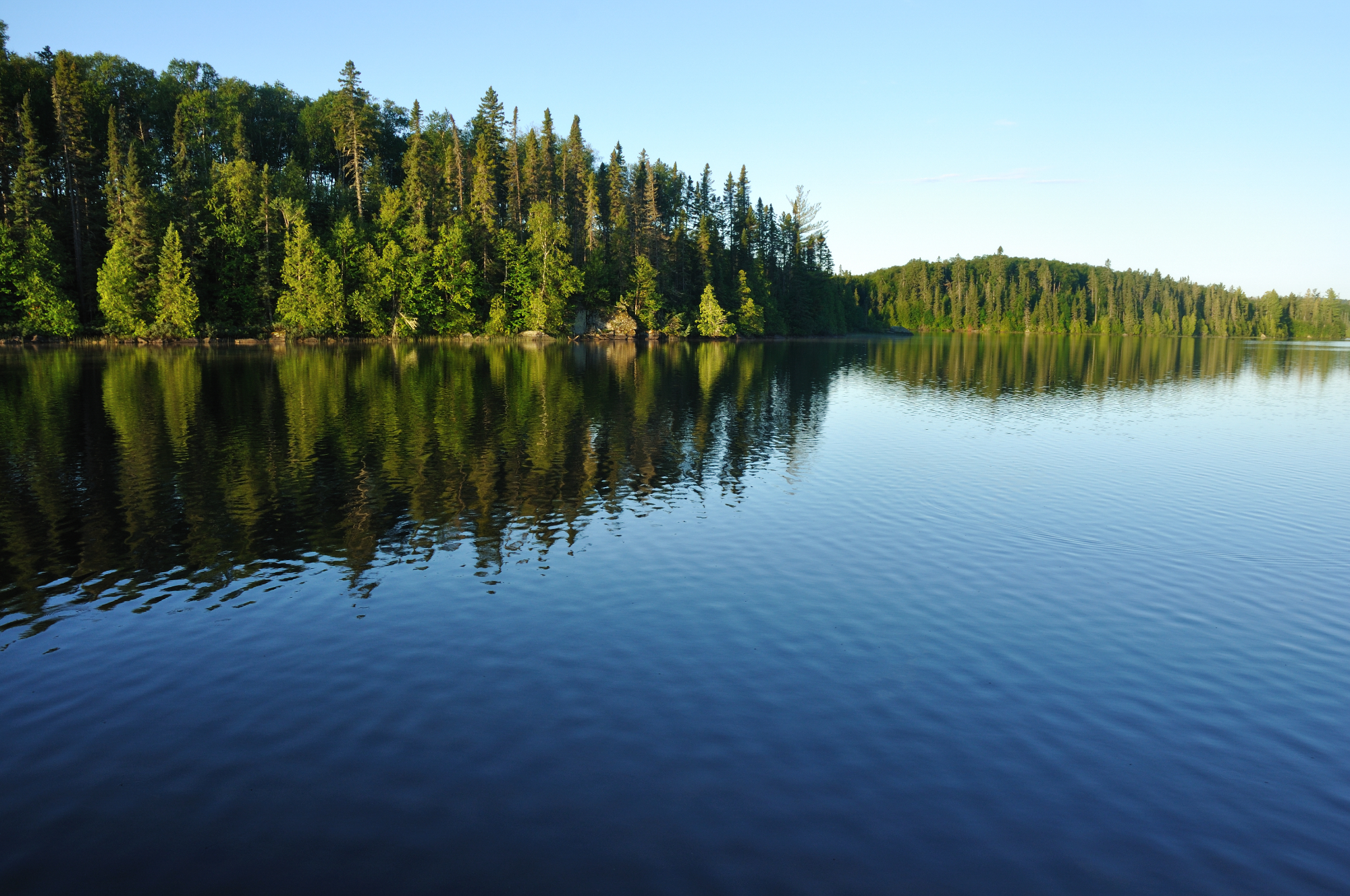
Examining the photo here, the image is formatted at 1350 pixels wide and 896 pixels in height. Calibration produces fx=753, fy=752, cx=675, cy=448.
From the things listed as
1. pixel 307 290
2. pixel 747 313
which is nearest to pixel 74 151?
pixel 307 290

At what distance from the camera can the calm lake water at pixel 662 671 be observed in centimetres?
840

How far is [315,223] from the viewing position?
111000 millimetres

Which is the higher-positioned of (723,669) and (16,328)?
(16,328)

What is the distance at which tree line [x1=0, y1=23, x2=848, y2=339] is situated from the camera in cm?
9119

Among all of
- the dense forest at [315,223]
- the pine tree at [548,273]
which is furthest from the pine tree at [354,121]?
the pine tree at [548,273]

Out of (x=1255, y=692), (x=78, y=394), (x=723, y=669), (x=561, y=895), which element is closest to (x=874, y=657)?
(x=723, y=669)

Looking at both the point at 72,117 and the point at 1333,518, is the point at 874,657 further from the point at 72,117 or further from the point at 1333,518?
the point at 72,117

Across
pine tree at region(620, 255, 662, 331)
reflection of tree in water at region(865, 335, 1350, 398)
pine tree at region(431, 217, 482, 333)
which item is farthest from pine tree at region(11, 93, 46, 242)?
reflection of tree in water at region(865, 335, 1350, 398)

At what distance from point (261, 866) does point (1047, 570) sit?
17.0 meters

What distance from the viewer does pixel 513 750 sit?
10234mm

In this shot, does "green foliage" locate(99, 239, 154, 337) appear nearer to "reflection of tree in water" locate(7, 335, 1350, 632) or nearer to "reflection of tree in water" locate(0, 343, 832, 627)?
"reflection of tree in water" locate(7, 335, 1350, 632)

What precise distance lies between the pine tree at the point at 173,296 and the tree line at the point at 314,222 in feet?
0.75

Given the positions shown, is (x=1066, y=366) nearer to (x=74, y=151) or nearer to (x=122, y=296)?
(x=122, y=296)

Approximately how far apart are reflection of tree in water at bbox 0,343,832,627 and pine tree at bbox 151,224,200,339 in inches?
1257
